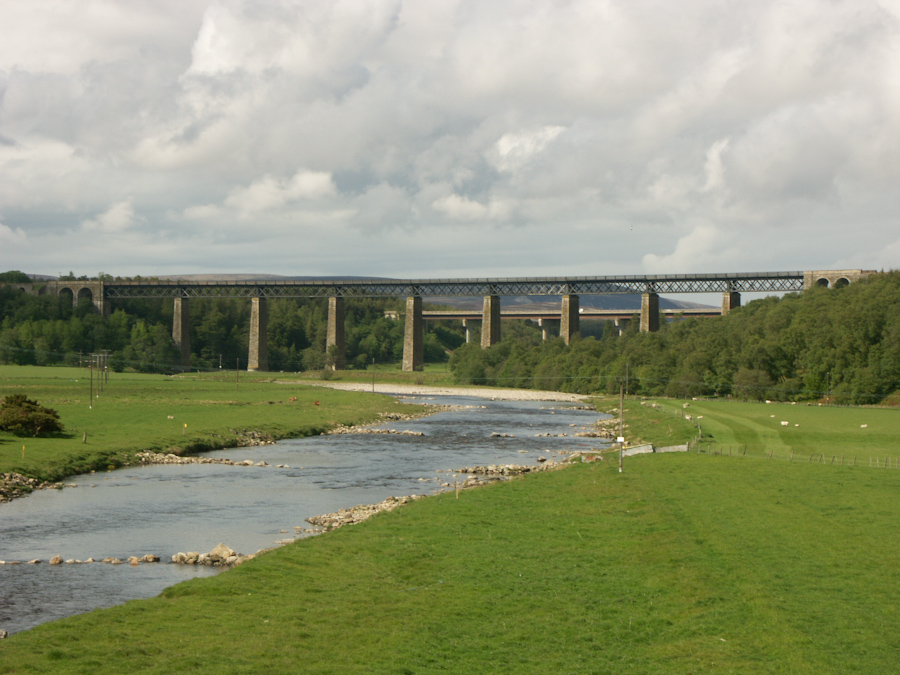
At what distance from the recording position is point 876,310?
4464 inches

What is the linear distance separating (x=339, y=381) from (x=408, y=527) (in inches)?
6195

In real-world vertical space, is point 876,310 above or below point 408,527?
above

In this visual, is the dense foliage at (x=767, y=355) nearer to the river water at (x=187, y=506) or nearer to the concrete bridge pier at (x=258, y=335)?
the river water at (x=187, y=506)

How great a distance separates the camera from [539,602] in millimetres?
22188

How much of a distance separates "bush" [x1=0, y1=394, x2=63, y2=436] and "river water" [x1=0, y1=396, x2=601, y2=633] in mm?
9339

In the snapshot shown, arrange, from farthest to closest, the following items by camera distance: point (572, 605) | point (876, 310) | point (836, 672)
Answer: point (876, 310), point (572, 605), point (836, 672)

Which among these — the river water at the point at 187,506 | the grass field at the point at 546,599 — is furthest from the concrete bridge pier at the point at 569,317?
the grass field at the point at 546,599

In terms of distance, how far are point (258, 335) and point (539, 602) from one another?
180 metres

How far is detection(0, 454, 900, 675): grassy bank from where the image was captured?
17.9 m

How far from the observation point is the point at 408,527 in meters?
32.1

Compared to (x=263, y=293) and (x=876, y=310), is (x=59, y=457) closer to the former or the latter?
(x=876, y=310)

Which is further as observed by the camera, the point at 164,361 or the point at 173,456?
the point at 164,361

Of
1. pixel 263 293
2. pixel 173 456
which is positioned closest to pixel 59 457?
pixel 173 456

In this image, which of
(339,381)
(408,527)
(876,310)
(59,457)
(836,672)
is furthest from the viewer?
(339,381)
